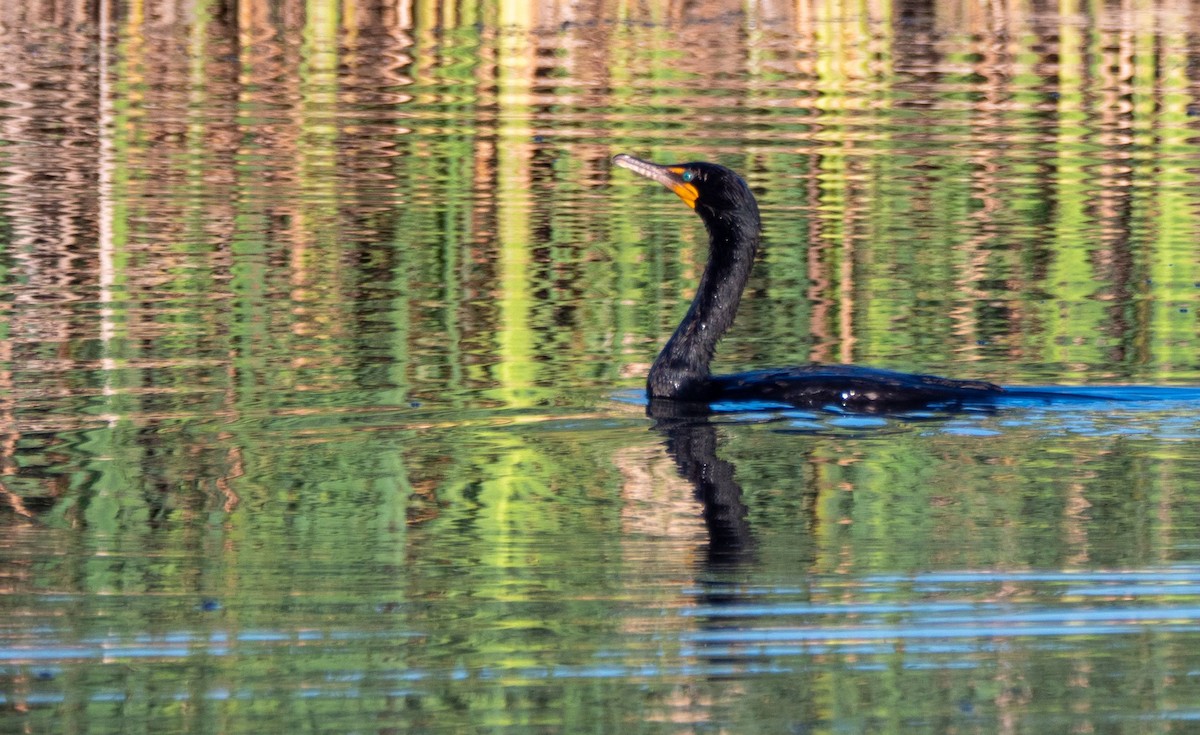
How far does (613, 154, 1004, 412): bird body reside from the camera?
24.8 feet

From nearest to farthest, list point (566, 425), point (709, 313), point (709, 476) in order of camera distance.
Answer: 1. point (709, 476)
2. point (566, 425)
3. point (709, 313)

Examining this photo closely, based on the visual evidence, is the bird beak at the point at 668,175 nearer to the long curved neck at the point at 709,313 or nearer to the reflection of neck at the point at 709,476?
the long curved neck at the point at 709,313

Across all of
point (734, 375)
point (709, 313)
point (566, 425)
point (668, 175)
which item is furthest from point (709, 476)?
point (668, 175)

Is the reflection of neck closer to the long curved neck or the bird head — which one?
the long curved neck

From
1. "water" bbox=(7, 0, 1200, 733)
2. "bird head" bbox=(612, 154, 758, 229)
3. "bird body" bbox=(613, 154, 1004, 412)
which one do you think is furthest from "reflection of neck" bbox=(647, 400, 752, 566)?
"bird head" bbox=(612, 154, 758, 229)

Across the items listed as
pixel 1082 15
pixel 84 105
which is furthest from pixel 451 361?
pixel 1082 15

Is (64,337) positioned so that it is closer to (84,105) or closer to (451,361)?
(451,361)

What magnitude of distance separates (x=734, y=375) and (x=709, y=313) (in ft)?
1.19

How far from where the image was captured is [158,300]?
9.50m

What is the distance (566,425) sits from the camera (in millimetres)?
7258

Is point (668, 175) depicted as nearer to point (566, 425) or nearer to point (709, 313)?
point (709, 313)

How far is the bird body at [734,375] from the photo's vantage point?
7.56m

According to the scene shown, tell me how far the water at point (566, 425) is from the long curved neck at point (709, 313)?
19cm

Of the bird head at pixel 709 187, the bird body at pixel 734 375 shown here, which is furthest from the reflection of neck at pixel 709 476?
the bird head at pixel 709 187
